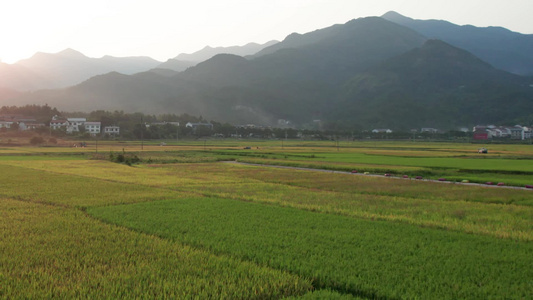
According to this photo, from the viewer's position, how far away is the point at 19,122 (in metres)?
102

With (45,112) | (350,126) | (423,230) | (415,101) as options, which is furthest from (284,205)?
(415,101)

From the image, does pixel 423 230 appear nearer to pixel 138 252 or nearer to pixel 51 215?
pixel 138 252

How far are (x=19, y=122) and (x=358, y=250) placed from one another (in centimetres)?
11305

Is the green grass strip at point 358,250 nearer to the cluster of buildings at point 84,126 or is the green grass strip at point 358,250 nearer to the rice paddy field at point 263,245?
the rice paddy field at point 263,245

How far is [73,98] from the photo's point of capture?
531ft

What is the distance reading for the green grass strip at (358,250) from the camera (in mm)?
7055

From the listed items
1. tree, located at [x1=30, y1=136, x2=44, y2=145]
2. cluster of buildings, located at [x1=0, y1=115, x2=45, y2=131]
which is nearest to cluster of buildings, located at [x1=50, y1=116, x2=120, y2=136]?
cluster of buildings, located at [x1=0, y1=115, x2=45, y2=131]

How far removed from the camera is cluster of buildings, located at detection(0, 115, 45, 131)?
309 ft

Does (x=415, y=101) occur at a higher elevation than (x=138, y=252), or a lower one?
higher

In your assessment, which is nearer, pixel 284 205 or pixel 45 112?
pixel 284 205

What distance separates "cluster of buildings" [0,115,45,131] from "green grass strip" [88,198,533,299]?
310ft

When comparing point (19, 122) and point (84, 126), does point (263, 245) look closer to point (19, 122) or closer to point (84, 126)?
point (84, 126)

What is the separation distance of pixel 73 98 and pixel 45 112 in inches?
1820

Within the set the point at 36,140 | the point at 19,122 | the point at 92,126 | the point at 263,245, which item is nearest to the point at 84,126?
the point at 92,126
